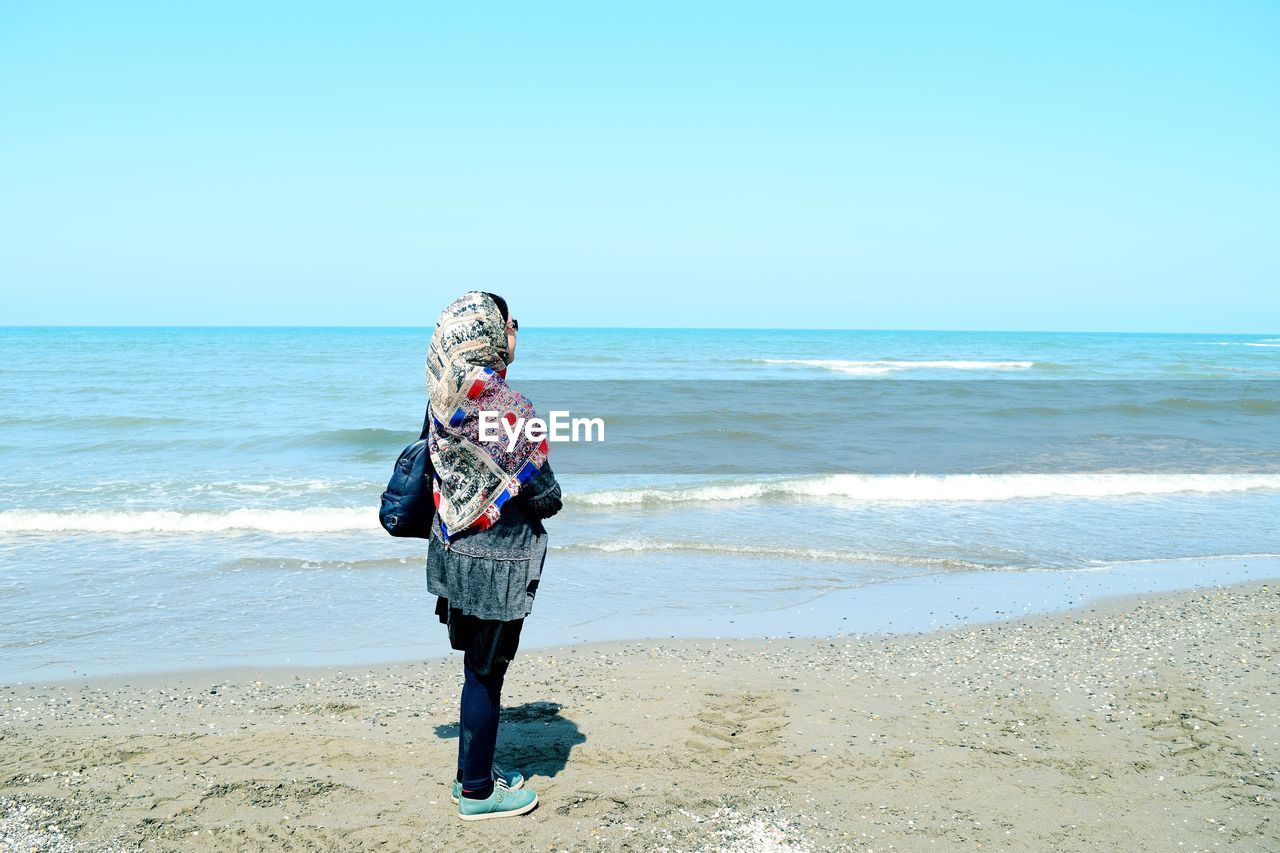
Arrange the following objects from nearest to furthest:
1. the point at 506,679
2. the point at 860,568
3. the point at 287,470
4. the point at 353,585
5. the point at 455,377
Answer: the point at 455,377, the point at 506,679, the point at 353,585, the point at 860,568, the point at 287,470

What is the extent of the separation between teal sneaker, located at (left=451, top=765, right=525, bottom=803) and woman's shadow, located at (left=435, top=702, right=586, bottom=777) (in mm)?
259

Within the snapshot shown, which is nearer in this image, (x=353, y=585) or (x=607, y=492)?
(x=353, y=585)

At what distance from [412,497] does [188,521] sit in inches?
318

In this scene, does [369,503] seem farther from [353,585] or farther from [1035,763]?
[1035,763]

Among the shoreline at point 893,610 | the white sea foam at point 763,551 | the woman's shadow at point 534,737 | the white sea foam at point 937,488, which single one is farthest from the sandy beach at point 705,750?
the white sea foam at point 937,488

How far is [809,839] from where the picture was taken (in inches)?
136

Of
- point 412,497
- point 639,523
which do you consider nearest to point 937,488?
point 639,523

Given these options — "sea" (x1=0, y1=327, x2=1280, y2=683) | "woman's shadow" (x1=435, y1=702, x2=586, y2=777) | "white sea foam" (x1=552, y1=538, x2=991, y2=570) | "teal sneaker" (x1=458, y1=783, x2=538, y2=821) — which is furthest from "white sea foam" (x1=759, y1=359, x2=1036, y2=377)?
"teal sneaker" (x1=458, y1=783, x2=538, y2=821)

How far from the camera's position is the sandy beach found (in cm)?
350

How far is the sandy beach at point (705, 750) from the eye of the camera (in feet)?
11.5

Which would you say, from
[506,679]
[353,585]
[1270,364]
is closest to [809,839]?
[506,679]

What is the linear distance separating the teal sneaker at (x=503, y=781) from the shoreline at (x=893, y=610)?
2177 millimetres

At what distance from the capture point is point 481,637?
3393 mm

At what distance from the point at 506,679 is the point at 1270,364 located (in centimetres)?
5834
